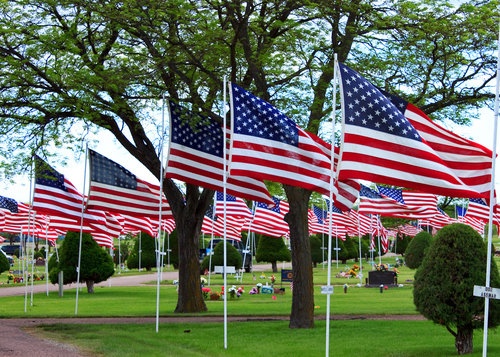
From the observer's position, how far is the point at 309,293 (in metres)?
20.8

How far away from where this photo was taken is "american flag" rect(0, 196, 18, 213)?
42.9 m

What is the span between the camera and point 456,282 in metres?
14.2

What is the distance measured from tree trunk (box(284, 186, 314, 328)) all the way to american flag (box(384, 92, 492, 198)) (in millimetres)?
6482

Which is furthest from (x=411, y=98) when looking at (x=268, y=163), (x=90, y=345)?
(x=90, y=345)

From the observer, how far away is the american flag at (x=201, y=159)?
18375mm

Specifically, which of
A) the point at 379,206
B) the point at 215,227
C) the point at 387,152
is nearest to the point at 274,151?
the point at 387,152

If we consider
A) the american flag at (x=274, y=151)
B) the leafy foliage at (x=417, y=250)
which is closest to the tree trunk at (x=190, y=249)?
the american flag at (x=274, y=151)

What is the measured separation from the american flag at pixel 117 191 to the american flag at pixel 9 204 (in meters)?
20.7

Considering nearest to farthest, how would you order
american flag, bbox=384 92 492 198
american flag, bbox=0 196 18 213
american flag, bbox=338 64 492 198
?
american flag, bbox=338 64 492 198, american flag, bbox=384 92 492 198, american flag, bbox=0 196 18 213

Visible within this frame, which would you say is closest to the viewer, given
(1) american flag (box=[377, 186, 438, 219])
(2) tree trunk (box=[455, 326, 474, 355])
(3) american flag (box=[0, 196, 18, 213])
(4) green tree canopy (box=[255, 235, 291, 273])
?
(2) tree trunk (box=[455, 326, 474, 355])

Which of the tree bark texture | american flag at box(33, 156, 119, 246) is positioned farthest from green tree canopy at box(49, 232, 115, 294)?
american flag at box(33, 156, 119, 246)

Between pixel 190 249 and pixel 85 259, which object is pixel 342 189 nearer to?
pixel 190 249

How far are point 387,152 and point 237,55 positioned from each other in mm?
10082

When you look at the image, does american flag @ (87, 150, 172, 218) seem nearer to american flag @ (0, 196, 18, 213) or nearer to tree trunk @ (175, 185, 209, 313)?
tree trunk @ (175, 185, 209, 313)
